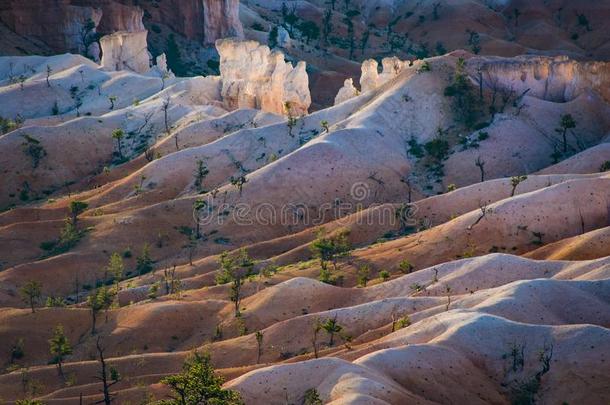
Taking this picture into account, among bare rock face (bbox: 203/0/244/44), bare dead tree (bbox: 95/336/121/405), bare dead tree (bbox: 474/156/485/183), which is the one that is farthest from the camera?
bare rock face (bbox: 203/0/244/44)

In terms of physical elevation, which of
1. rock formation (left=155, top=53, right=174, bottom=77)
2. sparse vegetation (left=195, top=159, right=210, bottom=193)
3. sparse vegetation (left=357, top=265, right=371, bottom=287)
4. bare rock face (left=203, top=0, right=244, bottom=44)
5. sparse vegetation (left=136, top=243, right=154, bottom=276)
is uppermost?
sparse vegetation (left=357, top=265, right=371, bottom=287)

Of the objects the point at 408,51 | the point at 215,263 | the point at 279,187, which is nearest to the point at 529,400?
the point at 215,263

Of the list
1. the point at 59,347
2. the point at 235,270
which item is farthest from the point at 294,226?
the point at 59,347

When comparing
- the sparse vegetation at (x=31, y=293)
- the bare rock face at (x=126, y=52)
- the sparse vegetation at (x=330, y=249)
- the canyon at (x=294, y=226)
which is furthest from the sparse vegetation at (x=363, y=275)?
the bare rock face at (x=126, y=52)

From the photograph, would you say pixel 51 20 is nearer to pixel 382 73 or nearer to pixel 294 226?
pixel 382 73

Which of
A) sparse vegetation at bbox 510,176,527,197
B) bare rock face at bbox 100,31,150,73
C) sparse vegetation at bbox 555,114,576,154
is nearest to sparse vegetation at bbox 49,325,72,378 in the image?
sparse vegetation at bbox 510,176,527,197

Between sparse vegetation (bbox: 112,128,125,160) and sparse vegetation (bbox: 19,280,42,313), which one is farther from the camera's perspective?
sparse vegetation (bbox: 112,128,125,160)

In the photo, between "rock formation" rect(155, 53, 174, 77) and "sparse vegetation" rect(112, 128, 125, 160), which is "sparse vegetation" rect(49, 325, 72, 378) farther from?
"rock formation" rect(155, 53, 174, 77)

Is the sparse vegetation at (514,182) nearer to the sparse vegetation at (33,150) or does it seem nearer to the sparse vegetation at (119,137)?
the sparse vegetation at (119,137)
